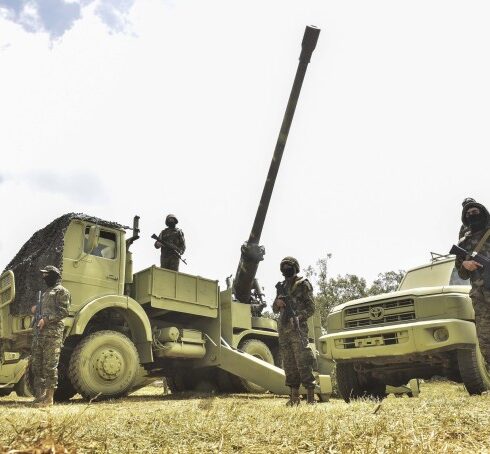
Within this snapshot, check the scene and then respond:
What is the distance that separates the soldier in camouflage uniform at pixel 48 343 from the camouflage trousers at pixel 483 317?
4680 mm

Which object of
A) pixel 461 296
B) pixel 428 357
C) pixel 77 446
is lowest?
pixel 77 446

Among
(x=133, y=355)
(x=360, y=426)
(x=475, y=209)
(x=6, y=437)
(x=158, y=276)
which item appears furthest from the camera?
(x=158, y=276)

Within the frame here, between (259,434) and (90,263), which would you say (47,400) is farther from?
(259,434)

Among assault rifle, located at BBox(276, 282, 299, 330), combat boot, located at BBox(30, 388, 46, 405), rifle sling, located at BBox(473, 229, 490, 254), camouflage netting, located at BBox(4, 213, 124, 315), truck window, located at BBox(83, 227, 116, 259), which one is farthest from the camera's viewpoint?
truck window, located at BBox(83, 227, 116, 259)

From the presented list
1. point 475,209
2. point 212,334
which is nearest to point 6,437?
point 475,209

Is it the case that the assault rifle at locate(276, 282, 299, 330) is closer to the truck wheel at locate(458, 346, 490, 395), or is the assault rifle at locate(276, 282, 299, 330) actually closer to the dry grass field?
the truck wheel at locate(458, 346, 490, 395)

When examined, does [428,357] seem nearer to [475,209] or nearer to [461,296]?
[461,296]

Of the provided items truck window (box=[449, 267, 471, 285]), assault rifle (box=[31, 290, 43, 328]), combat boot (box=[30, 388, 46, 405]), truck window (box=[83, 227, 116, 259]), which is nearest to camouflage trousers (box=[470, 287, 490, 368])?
truck window (box=[449, 267, 471, 285])

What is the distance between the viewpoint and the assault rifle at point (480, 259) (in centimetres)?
503

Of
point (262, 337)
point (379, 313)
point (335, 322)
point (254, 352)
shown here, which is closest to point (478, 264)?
point (379, 313)

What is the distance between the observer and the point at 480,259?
16.8ft

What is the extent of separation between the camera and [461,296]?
18.9 ft

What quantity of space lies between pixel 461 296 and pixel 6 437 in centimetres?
476

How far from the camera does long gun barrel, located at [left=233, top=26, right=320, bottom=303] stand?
33.1 feet
